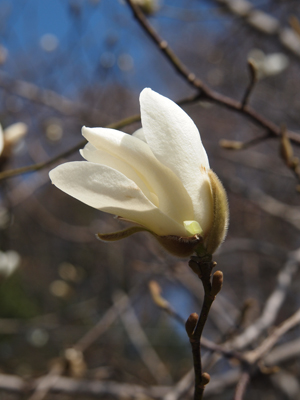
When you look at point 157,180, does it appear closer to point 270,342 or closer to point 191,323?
point 191,323

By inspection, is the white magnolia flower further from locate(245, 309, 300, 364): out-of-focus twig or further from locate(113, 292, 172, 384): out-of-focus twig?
locate(113, 292, 172, 384): out-of-focus twig

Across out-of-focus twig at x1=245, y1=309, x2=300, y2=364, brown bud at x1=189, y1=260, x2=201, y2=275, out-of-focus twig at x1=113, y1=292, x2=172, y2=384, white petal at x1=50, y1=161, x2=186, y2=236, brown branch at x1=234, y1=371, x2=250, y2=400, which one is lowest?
out-of-focus twig at x1=113, y1=292, x2=172, y2=384

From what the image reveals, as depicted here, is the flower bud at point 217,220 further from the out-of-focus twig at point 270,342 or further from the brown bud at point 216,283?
the out-of-focus twig at point 270,342

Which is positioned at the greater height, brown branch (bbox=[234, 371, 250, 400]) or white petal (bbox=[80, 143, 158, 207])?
white petal (bbox=[80, 143, 158, 207])

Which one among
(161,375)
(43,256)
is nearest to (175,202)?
(161,375)

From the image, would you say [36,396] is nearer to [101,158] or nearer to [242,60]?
[101,158]

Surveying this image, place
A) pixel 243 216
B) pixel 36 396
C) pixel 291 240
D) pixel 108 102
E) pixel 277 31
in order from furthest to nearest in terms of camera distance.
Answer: pixel 108 102, pixel 243 216, pixel 291 240, pixel 277 31, pixel 36 396

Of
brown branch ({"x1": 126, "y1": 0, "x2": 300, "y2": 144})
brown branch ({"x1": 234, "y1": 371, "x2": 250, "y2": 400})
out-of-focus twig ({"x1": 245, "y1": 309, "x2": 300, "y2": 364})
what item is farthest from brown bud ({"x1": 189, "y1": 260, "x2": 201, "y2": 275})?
brown branch ({"x1": 126, "y1": 0, "x2": 300, "y2": 144})

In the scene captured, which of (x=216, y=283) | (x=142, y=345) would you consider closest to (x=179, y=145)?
(x=216, y=283)

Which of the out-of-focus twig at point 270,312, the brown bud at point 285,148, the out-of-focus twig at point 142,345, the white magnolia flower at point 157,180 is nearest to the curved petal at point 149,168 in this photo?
the white magnolia flower at point 157,180
